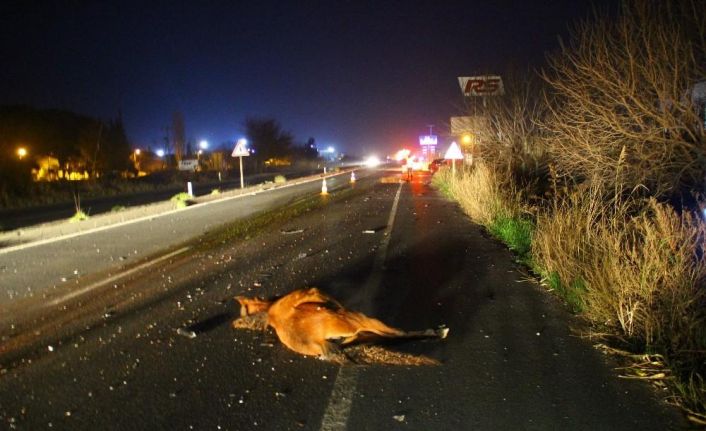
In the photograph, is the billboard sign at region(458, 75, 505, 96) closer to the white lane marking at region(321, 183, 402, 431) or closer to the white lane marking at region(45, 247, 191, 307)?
the white lane marking at region(45, 247, 191, 307)

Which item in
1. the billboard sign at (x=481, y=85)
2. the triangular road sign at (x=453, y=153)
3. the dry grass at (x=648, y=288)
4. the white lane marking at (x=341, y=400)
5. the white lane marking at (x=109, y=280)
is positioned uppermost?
the billboard sign at (x=481, y=85)

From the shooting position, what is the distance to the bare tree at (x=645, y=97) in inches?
295

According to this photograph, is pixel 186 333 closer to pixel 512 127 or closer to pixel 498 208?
pixel 498 208

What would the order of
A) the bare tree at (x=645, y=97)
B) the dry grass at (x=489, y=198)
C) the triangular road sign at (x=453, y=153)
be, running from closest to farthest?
Result: the bare tree at (x=645, y=97), the dry grass at (x=489, y=198), the triangular road sign at (x=453, y=153)

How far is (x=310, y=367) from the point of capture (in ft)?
16.2

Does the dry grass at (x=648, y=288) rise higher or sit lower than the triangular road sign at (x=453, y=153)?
lower

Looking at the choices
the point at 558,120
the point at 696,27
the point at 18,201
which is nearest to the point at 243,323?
the point at 558,120

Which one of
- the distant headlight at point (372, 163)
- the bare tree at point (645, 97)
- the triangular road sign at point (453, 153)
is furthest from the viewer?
the distant headlight at point (372, 163)

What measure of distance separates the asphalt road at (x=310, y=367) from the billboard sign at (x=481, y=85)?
13910 mm

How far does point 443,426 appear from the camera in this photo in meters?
3.86

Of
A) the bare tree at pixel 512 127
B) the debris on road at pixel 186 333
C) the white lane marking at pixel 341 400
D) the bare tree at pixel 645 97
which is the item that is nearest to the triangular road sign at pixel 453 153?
the bare tree at pixel 512 127

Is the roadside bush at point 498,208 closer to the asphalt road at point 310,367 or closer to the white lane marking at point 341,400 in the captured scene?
the asphalt road at point 310,367

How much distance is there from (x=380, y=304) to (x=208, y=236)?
7.72 m

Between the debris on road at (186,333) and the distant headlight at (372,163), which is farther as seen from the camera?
the distant headlight at (372,163)
